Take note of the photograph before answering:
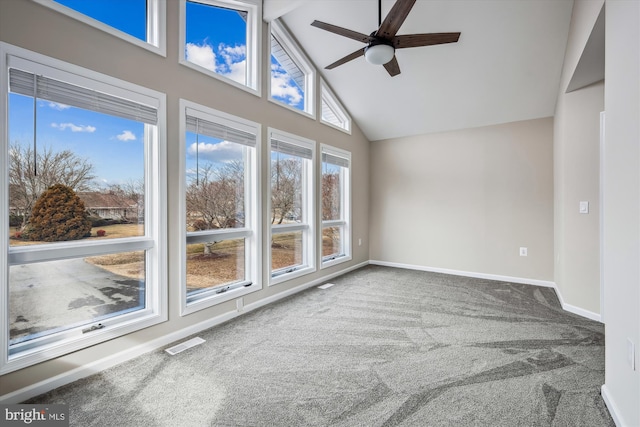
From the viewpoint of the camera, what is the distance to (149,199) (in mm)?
2514

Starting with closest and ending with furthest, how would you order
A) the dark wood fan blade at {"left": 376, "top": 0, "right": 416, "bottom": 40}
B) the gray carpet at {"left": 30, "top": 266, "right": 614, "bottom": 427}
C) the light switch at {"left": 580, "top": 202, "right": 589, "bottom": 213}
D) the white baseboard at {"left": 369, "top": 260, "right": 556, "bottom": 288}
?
the gray carpet at {"left": 30, "top": 266, "right": 614, "bottom": 427}
the dark wood fan blade at {"left": 376, "top": 0, "right": 416, "bottom": 40}
the light switch at {"left": 580, "top": 202, "right": 589, "bottom": 213}
the white baseboard at {"left": 369, "top": 260, "right": 556, "bottom": 288}

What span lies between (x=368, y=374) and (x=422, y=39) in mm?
2768

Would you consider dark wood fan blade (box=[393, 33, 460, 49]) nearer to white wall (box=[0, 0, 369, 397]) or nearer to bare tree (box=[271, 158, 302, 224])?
white wall (box=[0, 0, 369, 397])

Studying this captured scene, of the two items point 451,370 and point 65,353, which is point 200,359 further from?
point 451,370

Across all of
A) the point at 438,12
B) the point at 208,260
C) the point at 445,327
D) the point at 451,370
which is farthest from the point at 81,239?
the point at 438,12

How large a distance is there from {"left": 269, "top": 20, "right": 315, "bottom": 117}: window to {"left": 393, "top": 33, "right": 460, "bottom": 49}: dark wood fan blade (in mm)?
1600

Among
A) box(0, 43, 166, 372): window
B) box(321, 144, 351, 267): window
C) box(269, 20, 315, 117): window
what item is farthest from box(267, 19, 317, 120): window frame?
box(0, 43, 166, 372): window

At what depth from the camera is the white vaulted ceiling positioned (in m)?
3.18

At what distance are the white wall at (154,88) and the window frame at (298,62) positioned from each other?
105mm

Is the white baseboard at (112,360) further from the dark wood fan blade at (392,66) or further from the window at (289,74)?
the dark wood fan blade at (392,66)

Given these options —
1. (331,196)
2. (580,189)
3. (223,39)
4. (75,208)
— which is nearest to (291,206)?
(331,196)

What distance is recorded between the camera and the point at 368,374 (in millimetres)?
2088

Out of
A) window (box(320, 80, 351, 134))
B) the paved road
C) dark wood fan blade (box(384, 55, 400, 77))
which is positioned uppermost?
window (box(320, 80, 351, 134))

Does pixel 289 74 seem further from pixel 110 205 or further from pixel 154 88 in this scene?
pixel 110 205
